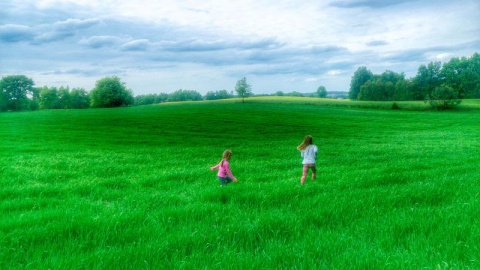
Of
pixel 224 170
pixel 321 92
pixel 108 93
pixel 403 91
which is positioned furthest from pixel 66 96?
pixel 403 91

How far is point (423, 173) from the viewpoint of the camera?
13773 mm

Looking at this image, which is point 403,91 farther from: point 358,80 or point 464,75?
point 464,75

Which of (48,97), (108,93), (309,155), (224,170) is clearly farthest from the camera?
(108,93)

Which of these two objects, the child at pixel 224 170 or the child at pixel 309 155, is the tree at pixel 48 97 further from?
the child at pixel 309 155

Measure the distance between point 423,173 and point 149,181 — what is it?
9508mm

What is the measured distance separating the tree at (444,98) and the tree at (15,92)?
62.3m

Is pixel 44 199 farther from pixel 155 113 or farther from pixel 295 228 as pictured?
pixel 155 113

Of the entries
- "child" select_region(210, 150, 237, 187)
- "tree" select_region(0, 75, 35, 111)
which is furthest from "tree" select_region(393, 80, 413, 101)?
"child" select_region(210, 150, 237, 187)

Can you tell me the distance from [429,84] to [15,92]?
223 ft

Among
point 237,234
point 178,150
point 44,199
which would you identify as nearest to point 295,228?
point 237,234

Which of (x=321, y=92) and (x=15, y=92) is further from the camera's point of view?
(x=321, y=92)

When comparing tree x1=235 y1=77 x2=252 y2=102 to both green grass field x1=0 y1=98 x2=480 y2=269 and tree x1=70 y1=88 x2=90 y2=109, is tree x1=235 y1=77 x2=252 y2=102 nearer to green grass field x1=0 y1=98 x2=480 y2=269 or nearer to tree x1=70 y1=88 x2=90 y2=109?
tree x1=70 y1=88 x2=90 y2=109

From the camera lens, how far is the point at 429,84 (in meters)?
71.9

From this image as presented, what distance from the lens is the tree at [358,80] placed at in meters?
75.4
